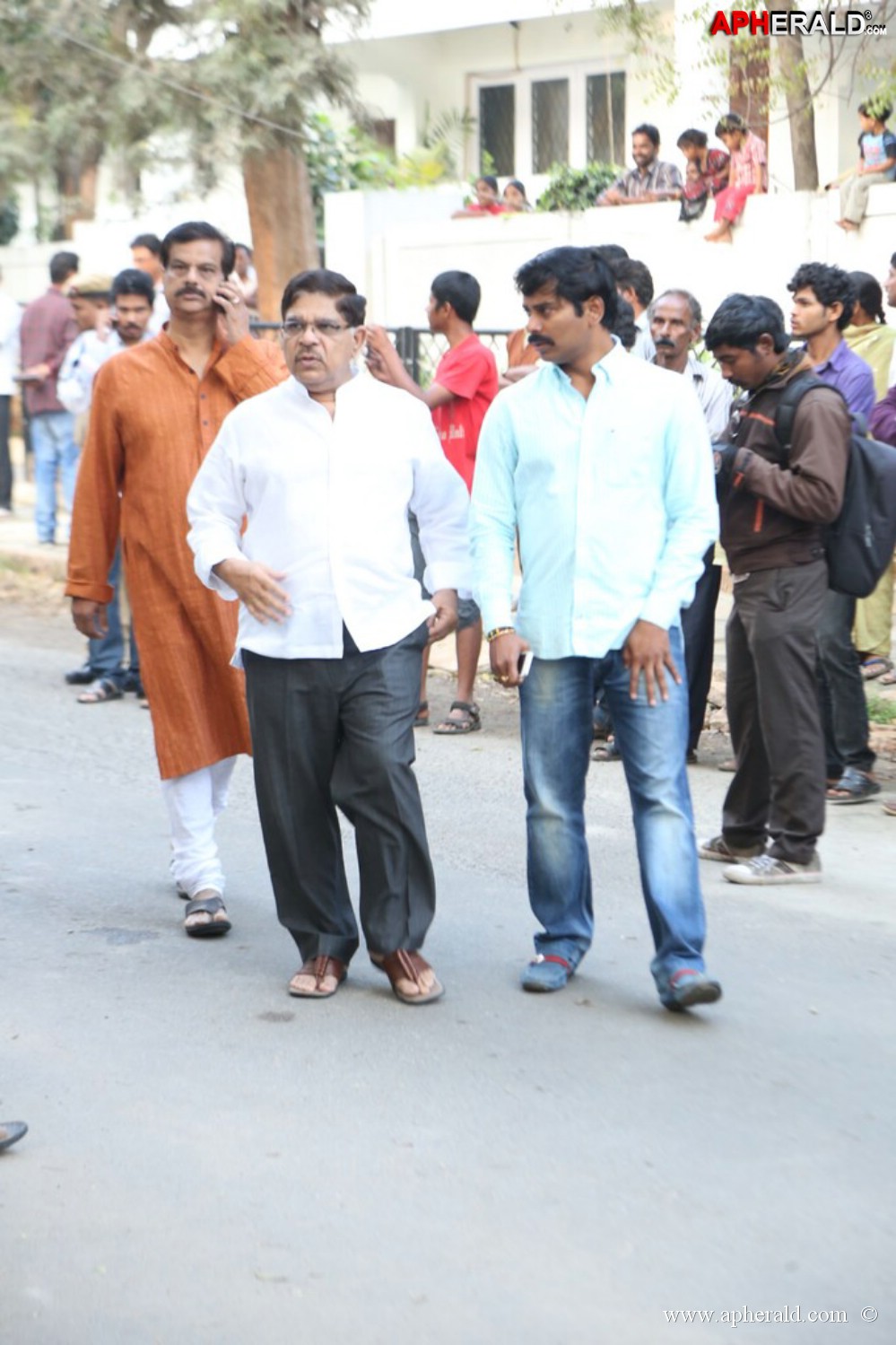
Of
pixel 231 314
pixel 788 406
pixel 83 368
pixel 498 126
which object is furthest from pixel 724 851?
pixel 498 126

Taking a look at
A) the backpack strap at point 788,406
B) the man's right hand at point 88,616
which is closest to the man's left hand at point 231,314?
the man's right hand at point 88,616

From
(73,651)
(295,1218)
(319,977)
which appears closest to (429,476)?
(319,977)

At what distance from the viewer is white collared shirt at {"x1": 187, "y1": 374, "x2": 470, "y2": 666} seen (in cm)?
526

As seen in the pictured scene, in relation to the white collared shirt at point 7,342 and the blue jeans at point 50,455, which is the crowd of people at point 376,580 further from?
the white collared shirt at point 7,342

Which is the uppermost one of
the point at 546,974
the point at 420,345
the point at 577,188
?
the point at 577,188

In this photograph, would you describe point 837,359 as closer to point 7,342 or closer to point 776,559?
point 776,559

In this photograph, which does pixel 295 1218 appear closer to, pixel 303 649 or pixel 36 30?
pixel 303 649

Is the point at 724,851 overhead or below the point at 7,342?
below

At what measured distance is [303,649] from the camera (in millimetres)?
5277

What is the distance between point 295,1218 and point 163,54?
694 inches

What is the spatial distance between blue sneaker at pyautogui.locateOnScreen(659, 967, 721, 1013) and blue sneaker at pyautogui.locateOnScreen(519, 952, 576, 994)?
0.39 metres

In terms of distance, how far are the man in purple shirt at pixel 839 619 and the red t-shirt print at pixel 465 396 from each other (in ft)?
6.01

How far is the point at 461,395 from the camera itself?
920 cm

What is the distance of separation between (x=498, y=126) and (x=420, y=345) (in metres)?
12.5
